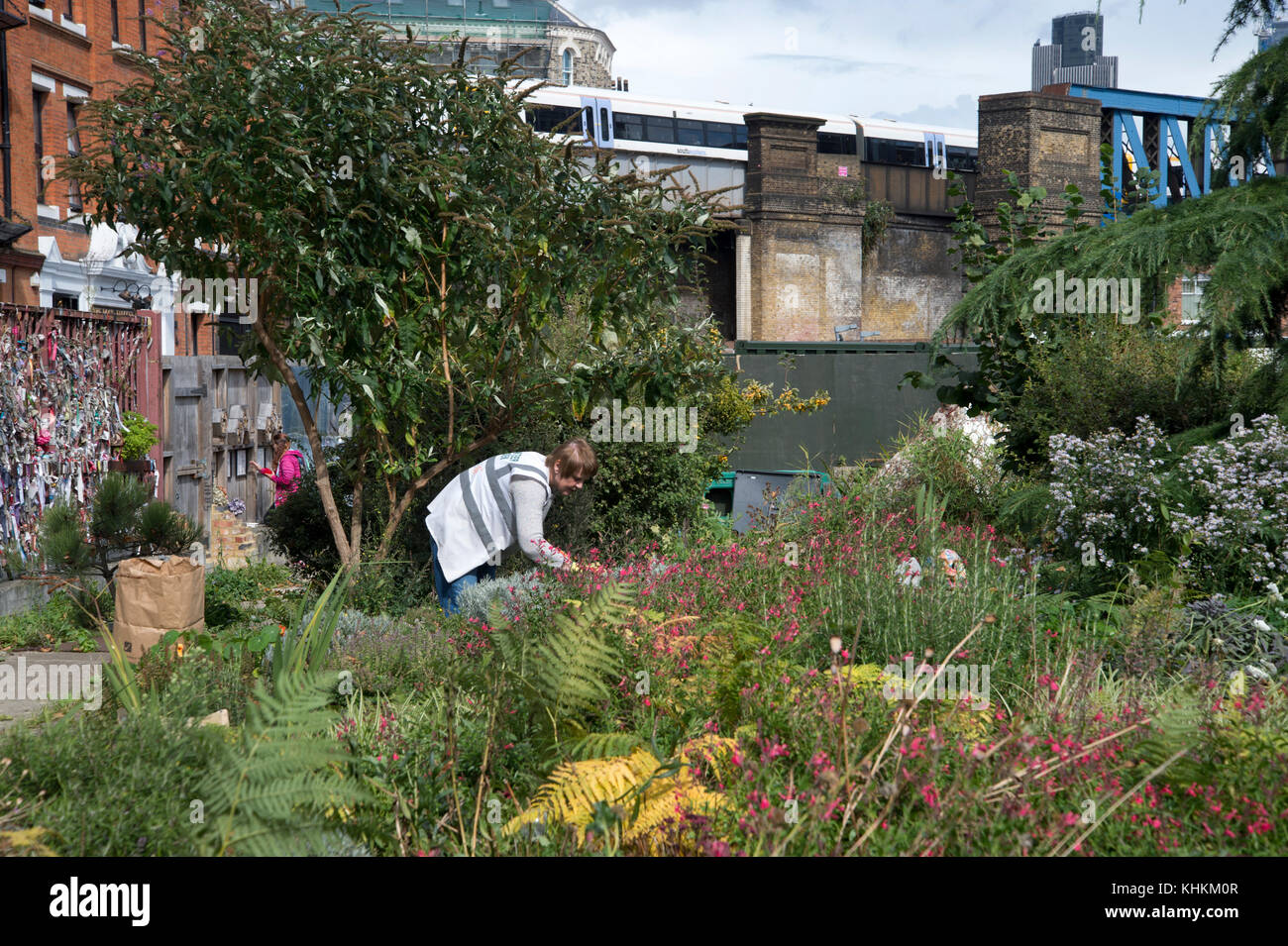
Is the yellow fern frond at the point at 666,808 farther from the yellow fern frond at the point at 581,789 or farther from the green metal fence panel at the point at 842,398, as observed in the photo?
the green metal fence panel at the point at 842,398

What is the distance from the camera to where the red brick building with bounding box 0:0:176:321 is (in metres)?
16.4

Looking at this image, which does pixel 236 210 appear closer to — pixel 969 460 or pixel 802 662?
pixel 802 662

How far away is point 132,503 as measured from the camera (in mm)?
7918

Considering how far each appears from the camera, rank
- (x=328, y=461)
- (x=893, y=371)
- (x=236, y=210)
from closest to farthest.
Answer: (x=236, y=210) < (x=328, y=461) < (x=893, y=371)

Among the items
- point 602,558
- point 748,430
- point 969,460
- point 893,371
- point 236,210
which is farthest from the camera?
point 893,371

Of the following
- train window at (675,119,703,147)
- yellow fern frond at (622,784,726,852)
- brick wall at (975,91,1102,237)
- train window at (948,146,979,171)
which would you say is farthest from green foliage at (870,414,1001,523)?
train window at (948,146,979,171)

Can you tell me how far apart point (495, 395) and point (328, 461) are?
222 cm

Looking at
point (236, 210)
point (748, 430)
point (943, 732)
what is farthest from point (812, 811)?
point (748, 430)

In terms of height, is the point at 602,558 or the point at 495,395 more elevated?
the point at 495,395

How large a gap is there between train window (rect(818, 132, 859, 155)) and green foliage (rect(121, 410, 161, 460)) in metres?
35.4

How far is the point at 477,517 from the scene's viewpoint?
632cm

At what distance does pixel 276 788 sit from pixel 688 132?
40319 millimetres

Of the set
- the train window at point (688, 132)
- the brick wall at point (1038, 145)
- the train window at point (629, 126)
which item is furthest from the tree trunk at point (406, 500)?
the train window at point (688, 132)

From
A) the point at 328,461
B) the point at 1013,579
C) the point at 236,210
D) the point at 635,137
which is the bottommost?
the point at 1013,579
